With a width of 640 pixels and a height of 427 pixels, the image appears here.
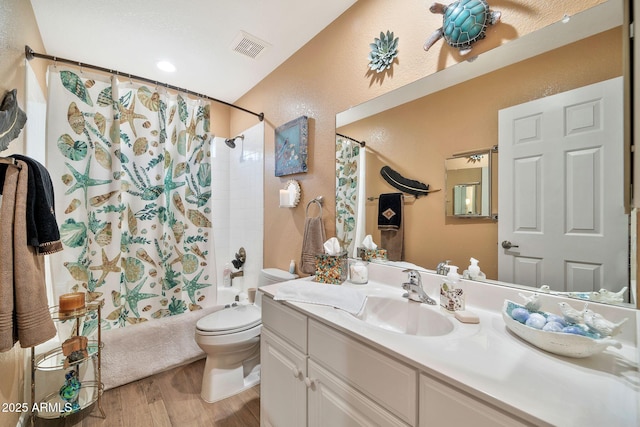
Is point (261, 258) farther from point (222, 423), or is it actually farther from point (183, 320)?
point (222, 423)

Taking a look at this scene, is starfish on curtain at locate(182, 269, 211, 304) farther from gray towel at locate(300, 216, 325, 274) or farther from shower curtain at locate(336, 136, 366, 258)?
shower curtain at locate(336, 136, 366, 258)

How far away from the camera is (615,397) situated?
1.60ft

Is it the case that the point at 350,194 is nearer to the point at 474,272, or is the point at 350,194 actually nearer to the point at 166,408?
the point at 474,272

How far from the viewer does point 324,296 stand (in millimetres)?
1071

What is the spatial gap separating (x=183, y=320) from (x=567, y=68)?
2.66 meters

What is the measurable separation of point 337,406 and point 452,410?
0.43m

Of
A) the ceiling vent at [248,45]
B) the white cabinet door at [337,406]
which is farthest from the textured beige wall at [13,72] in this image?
the white cabinet door at [337,406]

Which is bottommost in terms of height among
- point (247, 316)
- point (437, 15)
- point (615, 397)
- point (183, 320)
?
point (183, 320)

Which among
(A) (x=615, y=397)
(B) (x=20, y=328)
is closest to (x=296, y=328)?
(A) (x=615, y=397)

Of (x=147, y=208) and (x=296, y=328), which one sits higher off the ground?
(x=147, y=208)

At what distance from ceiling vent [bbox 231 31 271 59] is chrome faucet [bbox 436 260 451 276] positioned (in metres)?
1.89

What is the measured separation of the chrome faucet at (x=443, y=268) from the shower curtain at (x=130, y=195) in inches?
67.8

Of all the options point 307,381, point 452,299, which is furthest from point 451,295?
point 307,381

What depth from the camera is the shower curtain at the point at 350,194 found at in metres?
1.47
